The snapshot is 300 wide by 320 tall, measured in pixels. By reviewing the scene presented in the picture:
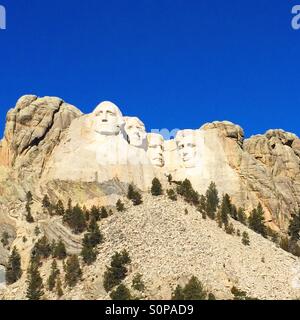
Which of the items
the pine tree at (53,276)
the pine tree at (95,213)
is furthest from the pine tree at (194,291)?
the pine tree at (95,213)

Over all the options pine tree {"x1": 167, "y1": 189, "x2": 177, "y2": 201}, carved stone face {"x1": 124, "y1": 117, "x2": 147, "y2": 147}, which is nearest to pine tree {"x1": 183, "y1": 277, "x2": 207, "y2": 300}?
pine tree {"x1": 167, "y1": 189, "x2": 177, "y2": 201}

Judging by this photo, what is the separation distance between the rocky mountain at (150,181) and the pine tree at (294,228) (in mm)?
618

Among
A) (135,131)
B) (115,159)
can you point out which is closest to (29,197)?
(115,159)

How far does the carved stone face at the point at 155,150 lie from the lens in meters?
80.4

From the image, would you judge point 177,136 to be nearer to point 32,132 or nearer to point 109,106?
point 109,106

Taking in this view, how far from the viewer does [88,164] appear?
74062mm

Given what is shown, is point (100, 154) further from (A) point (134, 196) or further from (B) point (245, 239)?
(B) point (245, 239)

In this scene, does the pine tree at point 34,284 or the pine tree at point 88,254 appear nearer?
the pine tree at point 34,284

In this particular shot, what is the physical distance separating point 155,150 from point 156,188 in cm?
826

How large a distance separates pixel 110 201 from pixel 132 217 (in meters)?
3.88

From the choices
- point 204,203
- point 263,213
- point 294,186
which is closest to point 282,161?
point 294,186

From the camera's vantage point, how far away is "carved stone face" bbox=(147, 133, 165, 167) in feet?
264

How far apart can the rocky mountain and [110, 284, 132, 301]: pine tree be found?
151cm

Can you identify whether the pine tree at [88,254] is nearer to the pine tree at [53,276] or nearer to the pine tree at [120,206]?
the pine tree at [53,276]
